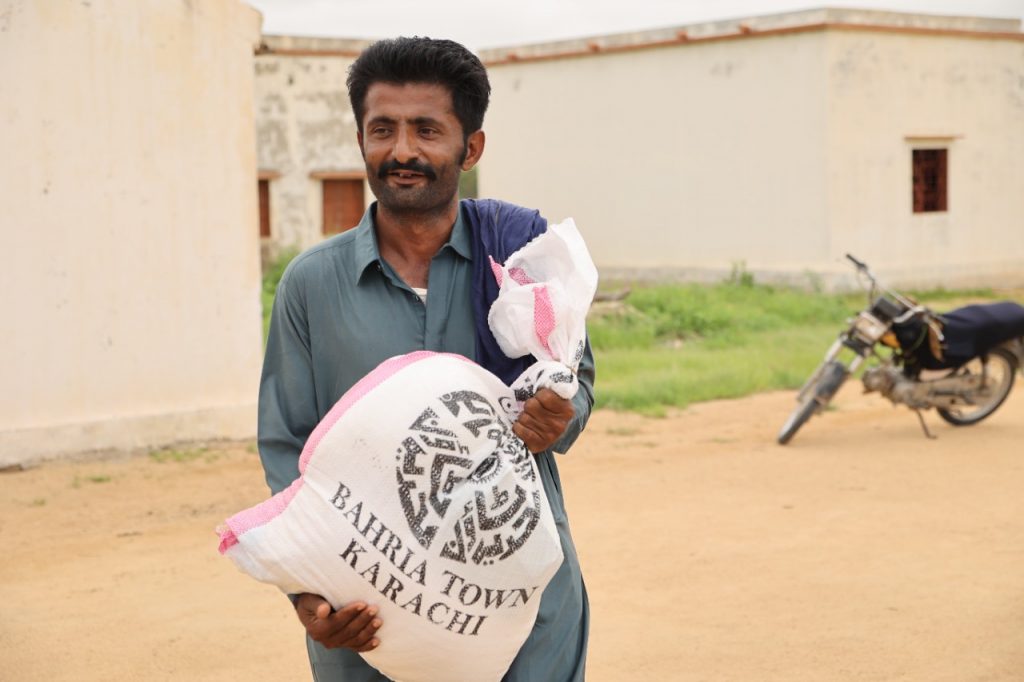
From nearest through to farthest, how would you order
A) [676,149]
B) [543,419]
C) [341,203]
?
[543,419] < [676,149] < [341,203]

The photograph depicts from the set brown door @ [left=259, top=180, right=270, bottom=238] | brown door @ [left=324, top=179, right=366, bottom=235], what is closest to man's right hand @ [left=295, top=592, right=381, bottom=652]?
brown door @ [left=259, top=180, right=270, bottom=238]

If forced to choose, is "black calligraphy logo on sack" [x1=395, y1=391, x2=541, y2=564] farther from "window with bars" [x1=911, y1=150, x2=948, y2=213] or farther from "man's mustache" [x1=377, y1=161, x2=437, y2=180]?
"window with bars" [x1=911, y1=150, x2=948, y2=213]

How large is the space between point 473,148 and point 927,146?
17573 millimetres

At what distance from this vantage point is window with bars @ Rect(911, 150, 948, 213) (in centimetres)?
1912

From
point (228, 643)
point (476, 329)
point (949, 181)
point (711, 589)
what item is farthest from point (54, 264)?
point (949, 181)

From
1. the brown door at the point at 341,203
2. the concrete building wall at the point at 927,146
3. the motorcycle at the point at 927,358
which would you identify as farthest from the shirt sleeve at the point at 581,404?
the brown door at the point at 341,203

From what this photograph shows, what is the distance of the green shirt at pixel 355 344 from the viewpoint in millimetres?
2551

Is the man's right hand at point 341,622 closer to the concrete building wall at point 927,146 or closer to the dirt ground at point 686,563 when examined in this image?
the dirt ground at point 686,563

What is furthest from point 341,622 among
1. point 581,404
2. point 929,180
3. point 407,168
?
point 929,180

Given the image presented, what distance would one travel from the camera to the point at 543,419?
235 centimetres

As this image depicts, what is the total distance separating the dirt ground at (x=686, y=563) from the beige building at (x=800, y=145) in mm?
9310

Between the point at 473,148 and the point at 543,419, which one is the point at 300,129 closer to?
the point at 473,148

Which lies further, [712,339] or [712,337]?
[712,337]

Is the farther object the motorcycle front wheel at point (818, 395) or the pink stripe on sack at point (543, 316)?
the motorcycle front wheel at point (818, 395)
